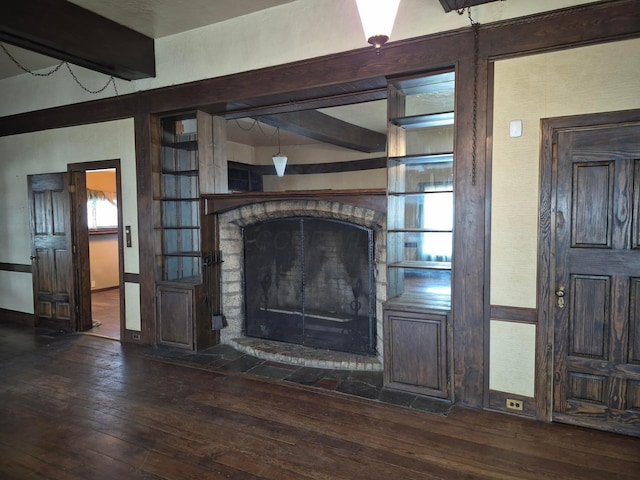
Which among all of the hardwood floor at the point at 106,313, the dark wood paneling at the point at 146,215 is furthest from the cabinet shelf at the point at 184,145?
the hardwood floor at the point at 106,313

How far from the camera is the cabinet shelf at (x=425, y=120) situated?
129 inches

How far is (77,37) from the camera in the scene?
3.70 meters

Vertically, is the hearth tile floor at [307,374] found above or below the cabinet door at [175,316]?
below

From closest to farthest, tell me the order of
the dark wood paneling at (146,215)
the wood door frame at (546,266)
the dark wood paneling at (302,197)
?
the wood door frame at (546,266) < the dark wood paneling at (302,197) < the dark wood paneling at (146,215)

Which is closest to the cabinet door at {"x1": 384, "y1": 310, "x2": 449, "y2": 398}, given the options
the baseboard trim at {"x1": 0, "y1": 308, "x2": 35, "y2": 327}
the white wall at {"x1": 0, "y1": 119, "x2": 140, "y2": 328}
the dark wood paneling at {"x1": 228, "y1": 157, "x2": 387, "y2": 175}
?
the white wall at {"x1": 0, "y1": 119, "x2": 140, "y2": 328}

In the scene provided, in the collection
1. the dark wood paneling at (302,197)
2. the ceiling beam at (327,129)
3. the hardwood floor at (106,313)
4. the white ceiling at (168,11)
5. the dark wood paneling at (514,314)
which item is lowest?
the hardwood floor at (106,313)

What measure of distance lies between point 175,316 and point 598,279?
3.96m

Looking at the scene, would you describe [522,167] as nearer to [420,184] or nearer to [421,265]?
[420,184]

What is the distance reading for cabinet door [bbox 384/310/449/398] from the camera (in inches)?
125

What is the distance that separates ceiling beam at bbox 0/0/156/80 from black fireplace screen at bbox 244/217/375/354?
2.15 m

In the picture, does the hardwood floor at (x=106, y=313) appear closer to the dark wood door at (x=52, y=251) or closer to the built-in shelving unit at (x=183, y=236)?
the dark wood door at (x=52, y=251)

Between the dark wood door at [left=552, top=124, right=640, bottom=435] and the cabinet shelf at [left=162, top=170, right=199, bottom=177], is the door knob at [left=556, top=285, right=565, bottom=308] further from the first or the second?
the cabinet shelf at [left=162, top=170, right=199, bottom=177]

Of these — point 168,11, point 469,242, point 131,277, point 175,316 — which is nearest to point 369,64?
point 469,242

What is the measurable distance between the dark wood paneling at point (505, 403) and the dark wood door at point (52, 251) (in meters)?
5.05
